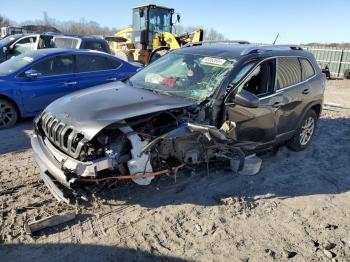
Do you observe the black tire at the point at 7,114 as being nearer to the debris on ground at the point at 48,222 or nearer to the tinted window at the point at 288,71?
the debris on ground at the point at 48,222

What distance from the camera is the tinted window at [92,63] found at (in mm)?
8094

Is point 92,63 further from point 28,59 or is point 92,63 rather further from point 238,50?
point 238,50

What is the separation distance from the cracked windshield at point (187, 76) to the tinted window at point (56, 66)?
2778mm

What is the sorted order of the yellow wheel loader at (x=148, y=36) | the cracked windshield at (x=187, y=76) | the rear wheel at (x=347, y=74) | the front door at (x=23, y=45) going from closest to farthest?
the cracked windshield at (x=187, y=76) < the front door at (x=23, y=45) < the yellow wheel loader at (x=148, y=36) < the rear wheel at (x=347, y=74)

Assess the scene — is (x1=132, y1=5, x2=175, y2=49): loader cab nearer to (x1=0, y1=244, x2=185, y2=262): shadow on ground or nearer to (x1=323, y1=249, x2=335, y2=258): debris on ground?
(x1=0, y1=244, x2=185, y2=262): shadow on ground

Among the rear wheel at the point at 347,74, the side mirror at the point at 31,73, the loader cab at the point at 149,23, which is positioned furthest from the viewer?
the rear wheel at the point at 347,74

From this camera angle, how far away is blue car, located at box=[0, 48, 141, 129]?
7.10 meters

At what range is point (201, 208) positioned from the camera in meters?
4.33

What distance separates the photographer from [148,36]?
16828 mm

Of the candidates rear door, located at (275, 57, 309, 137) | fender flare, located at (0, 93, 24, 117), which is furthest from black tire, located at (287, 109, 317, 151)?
fender flare, located at (0, 93, 24, 117)

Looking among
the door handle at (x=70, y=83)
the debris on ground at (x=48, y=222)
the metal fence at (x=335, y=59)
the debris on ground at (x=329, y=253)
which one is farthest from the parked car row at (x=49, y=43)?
the metal fence at (x=335, y=59)

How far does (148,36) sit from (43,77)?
1006 centimetres

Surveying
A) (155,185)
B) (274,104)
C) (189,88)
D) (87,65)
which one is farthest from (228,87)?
(87,65)

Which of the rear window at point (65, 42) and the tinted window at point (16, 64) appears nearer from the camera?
the tinted window at point (16, 64)
